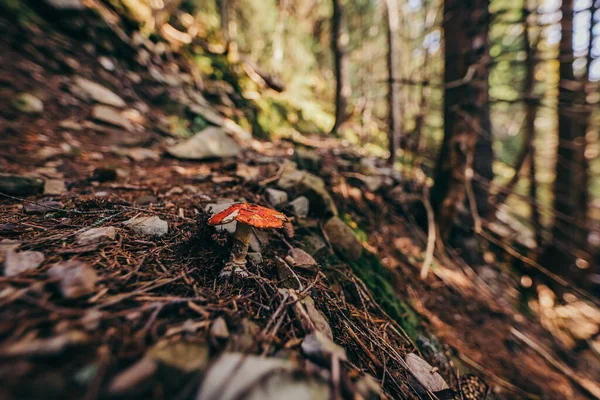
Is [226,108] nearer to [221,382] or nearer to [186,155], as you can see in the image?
[186,155]

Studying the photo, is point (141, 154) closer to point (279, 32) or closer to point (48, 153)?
point (48, 153)

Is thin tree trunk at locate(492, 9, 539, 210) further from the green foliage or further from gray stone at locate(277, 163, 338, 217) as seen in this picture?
gray stone at locate(277, 163, 338, 217)

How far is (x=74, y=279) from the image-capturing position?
0.76 meters

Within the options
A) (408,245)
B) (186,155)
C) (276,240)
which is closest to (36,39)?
(186,155)

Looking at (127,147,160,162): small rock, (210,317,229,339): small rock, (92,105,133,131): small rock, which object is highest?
(92,105,133,131): small rock

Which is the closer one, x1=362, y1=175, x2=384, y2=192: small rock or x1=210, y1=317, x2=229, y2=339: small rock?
x1=210, y1=317, x2=229, y2=339: small rock

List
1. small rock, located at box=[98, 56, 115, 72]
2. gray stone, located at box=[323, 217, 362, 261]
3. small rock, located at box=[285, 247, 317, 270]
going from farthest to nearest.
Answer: small rock, located at box=[98, 56, 115, 72], gray stone, located at box=[323, 217, 362, 261], small rock, located at box=[285, 247, 317, 270]

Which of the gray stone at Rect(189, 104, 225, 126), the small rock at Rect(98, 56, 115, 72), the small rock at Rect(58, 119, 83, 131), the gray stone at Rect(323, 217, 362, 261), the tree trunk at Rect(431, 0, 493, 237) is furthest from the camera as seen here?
the gray stone at Rect(189, 104, 225, 126)

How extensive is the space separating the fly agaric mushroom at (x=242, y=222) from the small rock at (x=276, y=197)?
2.32ft

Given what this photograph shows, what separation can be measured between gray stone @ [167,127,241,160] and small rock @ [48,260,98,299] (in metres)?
2.29

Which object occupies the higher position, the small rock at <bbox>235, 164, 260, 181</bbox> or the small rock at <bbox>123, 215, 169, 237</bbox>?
the small rock at <bbox>235, 164, 260, 181</bbox>

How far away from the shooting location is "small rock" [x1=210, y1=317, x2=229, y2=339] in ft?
2.55

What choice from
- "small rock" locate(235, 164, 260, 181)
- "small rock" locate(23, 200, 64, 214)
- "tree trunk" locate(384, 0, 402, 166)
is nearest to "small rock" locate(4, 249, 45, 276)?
"small rock" locate(23, 200, 64, 214)

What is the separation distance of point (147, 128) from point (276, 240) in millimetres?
3249
